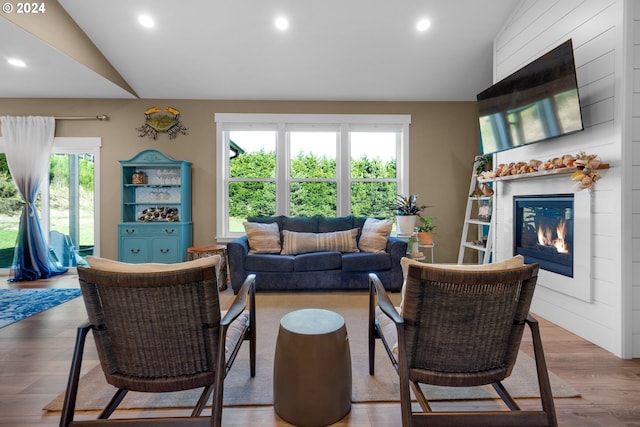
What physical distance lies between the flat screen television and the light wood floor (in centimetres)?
166

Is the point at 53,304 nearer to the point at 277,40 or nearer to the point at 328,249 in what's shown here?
the point at 328,249

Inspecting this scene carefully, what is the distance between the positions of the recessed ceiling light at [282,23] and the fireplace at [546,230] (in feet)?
10.2

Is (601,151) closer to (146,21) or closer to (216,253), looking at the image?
(216,253)

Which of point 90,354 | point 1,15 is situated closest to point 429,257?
point 90,354

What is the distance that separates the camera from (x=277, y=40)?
12.6ft

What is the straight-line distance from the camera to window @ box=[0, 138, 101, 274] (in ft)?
15.5

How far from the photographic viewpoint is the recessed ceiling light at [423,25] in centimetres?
357

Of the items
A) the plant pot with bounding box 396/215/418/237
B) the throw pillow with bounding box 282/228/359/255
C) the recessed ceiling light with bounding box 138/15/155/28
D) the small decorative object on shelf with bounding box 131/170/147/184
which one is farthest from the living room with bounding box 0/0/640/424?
the throw pillow with bounding box 282/228/359/255

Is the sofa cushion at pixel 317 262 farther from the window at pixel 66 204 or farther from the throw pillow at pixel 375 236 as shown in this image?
the window at pixel 66 204

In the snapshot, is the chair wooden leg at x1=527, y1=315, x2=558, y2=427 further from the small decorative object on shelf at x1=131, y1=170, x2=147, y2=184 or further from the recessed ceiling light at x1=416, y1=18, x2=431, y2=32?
the small decorative object on shelf at x1=131, y1=170, x2=147, y2=184

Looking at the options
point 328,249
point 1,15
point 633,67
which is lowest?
point 328,249

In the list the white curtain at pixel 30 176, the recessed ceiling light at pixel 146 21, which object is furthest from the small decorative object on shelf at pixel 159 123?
the recessed ceiling light at pixel 146 21

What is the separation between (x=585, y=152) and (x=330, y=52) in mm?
2840

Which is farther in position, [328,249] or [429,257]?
[429,257]
